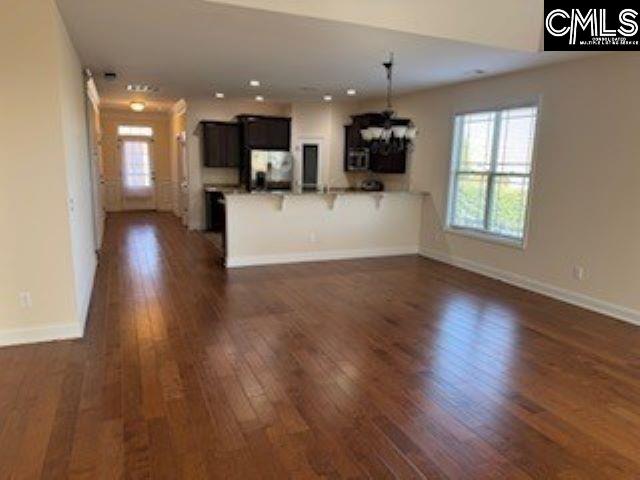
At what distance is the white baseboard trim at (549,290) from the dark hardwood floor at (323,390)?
169mm

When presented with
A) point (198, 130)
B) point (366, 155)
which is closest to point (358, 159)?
point (366, 155)

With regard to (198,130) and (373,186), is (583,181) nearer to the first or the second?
(373,186)

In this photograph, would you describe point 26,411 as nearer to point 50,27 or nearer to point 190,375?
point 190,375

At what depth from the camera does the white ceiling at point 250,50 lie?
3492 millimetres

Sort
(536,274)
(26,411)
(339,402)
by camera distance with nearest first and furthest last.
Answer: (26,411)
(339,402)
(536,274)

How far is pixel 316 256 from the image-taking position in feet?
22.0

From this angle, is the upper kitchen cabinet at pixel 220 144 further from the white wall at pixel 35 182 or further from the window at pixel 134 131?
the white wall at pixel 35 182

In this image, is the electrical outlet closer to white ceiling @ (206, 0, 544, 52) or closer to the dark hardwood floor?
the dark hardwood floor

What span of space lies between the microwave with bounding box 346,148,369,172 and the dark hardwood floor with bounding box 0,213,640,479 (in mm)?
3987

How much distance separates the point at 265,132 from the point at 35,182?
5737mm

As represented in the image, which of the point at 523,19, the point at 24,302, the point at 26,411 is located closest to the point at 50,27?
the point at 24,302

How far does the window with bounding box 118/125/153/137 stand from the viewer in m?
11.5

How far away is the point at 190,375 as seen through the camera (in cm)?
305

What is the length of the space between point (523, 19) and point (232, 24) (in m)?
2.73
